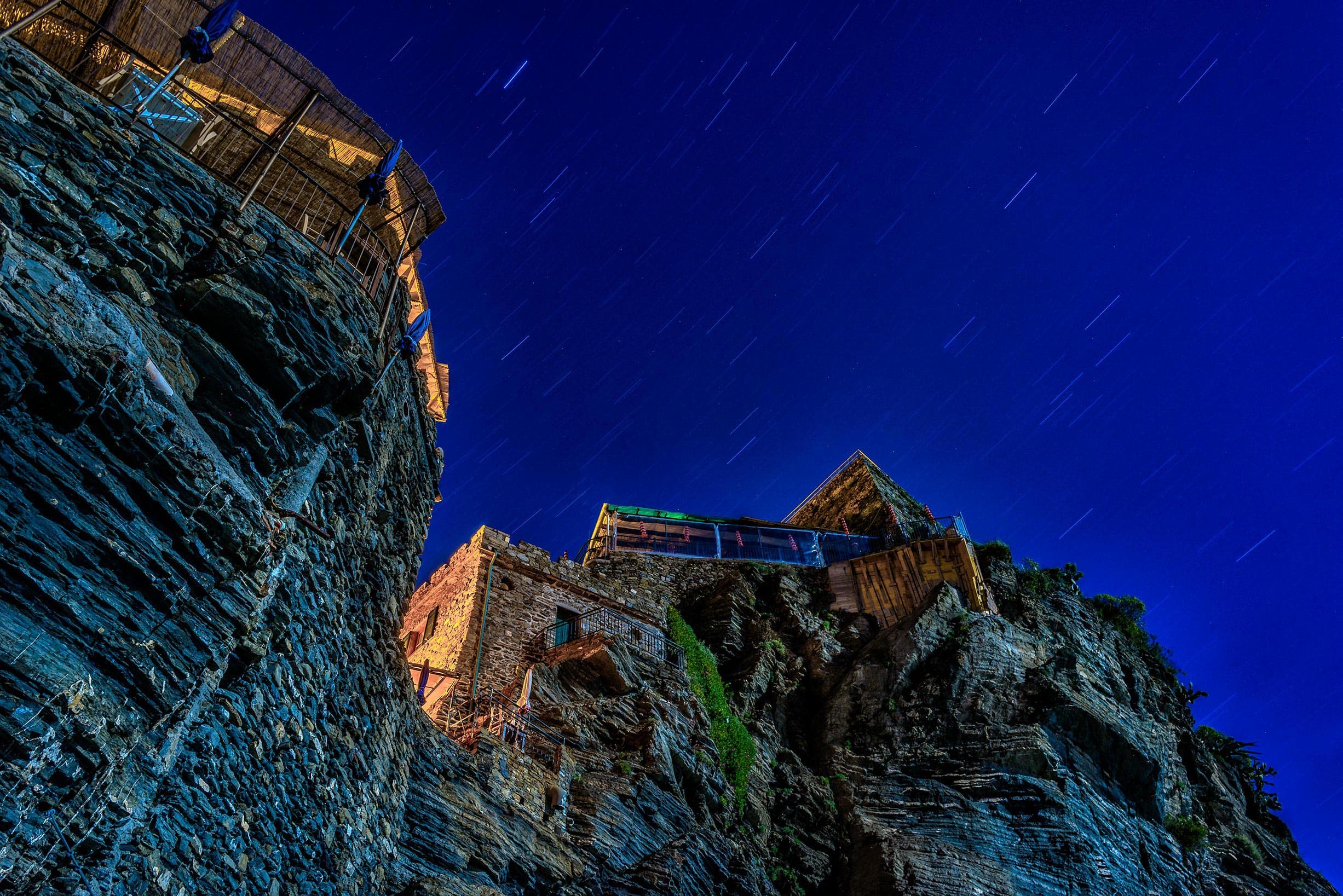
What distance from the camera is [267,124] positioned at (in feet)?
46.0

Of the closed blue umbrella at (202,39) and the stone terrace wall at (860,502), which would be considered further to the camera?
the stone terrace wall at (860,502)

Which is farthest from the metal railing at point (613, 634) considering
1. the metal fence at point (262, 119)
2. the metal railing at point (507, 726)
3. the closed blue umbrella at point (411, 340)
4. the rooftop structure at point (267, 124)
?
the metal fence at point (262, 119)

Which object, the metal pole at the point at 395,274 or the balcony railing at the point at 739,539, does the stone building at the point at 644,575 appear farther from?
the metal pole at the point at 395,274

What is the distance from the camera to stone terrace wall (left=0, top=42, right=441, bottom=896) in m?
6.29

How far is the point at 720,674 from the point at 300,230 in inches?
741

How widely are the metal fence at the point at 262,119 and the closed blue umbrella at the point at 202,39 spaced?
373mm

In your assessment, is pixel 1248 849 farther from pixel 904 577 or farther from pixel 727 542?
pixel 727 542

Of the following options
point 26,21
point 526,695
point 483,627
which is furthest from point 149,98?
point 483,627

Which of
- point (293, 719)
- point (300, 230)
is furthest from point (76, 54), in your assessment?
point (293, 719)

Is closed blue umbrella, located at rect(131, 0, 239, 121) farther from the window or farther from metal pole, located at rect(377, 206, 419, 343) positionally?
the window

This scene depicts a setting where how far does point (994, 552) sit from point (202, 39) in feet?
104

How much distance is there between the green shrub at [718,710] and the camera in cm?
2211

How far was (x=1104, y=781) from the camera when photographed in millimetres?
24016

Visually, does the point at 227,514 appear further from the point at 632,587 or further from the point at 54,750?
the point at 632,587
